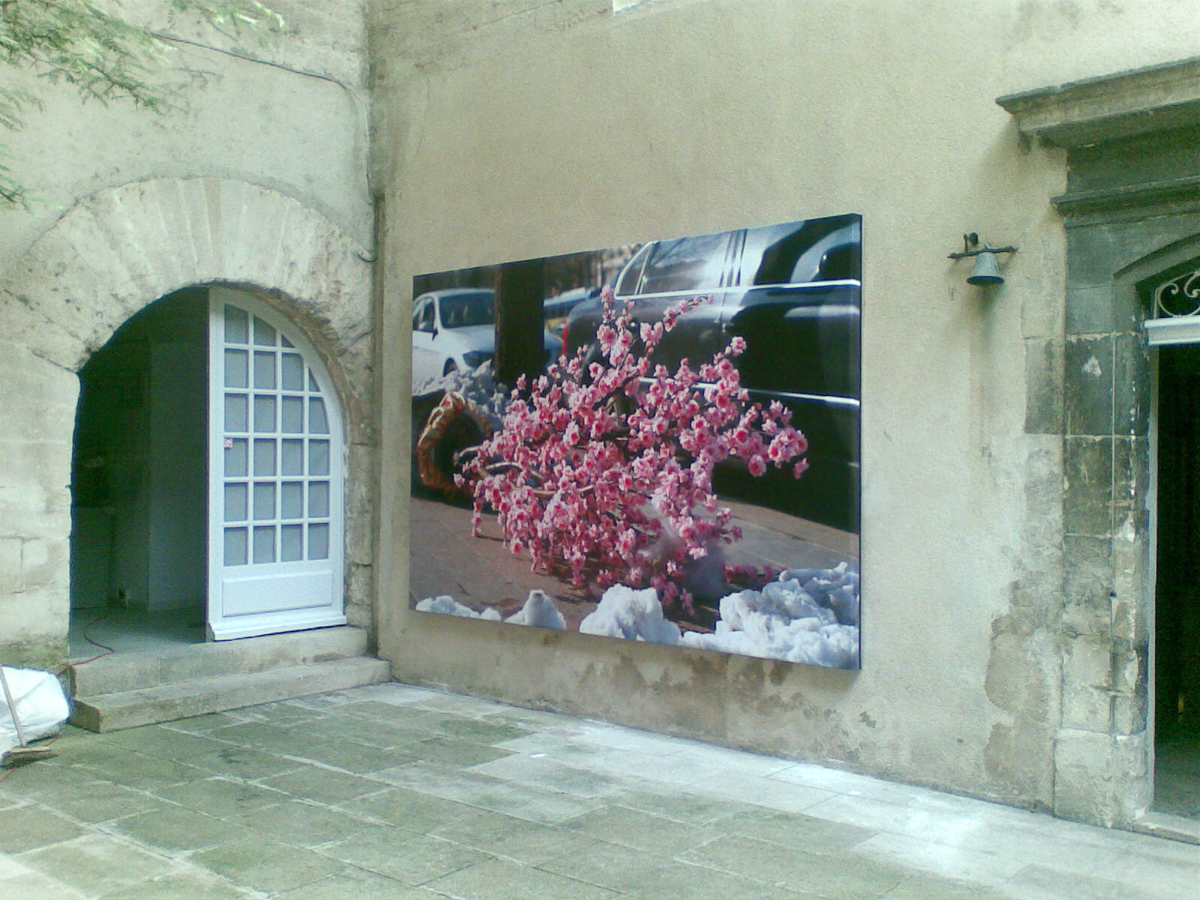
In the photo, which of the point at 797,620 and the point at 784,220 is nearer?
the point at 797,620

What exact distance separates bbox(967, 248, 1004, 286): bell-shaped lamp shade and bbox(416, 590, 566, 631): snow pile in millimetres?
2820

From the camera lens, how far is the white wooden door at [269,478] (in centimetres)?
688

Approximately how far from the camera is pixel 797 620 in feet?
17.0

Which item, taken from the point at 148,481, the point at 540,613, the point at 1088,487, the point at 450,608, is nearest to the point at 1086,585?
the point at 1088,487

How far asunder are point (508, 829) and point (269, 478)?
355 centimetres

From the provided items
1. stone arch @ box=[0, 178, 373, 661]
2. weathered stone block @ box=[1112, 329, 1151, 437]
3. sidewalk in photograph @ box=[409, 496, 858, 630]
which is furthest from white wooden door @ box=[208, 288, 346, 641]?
weathered stone block @ box=[1112, 329, 1151, 437]

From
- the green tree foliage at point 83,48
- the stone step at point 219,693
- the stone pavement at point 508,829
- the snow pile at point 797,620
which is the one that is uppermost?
the green tree foliage at point 83,48

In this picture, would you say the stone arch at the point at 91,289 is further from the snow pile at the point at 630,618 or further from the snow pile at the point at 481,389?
the snow pile at the point at 630,618

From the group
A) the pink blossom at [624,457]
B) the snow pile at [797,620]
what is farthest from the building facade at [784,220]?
the pink blossom at [624,457]

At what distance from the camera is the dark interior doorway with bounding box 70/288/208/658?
8.76 m

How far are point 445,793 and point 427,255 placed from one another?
347cm

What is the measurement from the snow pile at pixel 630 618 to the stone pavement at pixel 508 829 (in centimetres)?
53

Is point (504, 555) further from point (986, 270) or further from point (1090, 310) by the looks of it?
point (1090, 310)

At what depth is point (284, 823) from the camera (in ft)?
14.3
